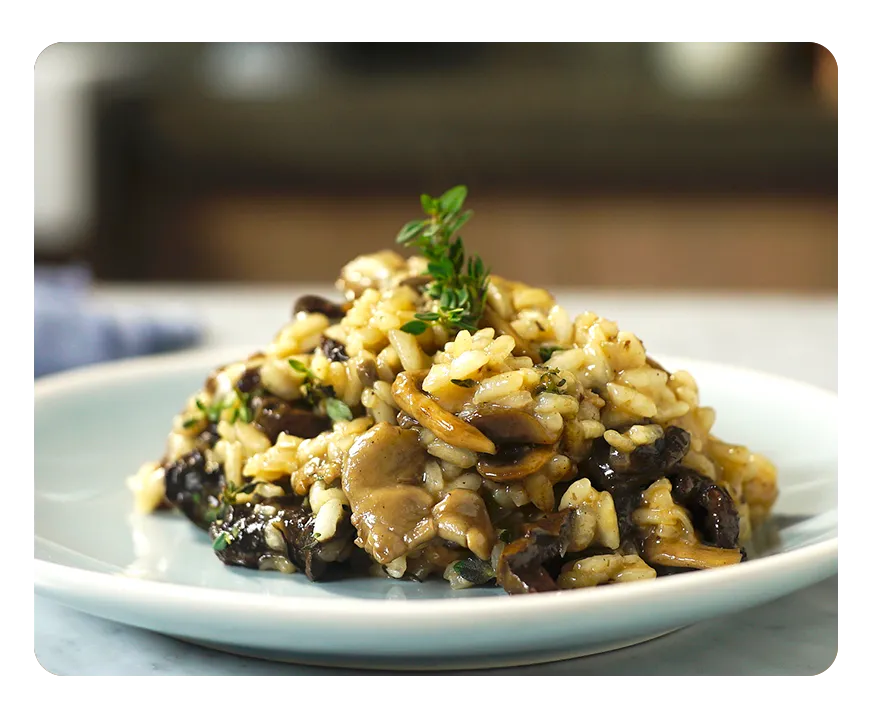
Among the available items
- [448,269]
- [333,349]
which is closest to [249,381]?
[333,349]

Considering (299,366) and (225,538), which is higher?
(299,366)

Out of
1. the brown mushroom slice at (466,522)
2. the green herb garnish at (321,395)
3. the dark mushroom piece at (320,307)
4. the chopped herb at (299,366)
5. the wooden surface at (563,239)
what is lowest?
the brown mushroom slice at (466,522)

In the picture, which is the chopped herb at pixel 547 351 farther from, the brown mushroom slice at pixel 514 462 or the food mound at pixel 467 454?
the brown mushroom slice at pixel 514 462

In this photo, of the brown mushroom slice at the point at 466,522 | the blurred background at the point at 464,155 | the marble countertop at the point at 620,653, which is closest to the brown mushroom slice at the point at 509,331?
the brown mushroom slice at the point at 466,522

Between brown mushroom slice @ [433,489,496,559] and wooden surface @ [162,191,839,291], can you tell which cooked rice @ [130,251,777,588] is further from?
wooden surface @ [162,191,839,291]

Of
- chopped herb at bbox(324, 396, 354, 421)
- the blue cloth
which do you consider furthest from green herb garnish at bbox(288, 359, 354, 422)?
the blue cloth

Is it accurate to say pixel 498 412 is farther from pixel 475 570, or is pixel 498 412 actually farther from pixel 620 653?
pixel 620 653
